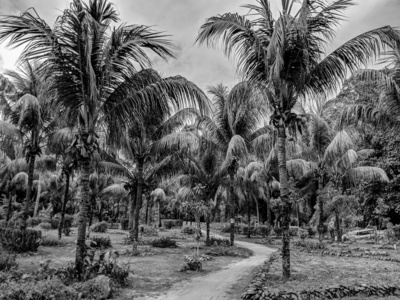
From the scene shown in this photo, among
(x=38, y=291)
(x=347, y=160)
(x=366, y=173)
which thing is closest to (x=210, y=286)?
(x=38, y=291)

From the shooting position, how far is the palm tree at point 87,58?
7.12 meters

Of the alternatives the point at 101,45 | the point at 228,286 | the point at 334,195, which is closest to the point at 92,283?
the point at 228,286

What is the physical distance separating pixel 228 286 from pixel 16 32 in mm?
7675

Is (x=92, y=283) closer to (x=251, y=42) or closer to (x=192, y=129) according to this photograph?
(x=251, y=42)

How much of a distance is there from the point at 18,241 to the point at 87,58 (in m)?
7.44

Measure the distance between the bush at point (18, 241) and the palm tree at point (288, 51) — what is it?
8.90m

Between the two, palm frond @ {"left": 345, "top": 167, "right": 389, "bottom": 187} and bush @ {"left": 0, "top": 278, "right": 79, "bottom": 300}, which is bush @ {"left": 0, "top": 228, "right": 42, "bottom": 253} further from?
palm frond @ {"left": 345, "top": 167, "right": 389, "bottom": 187}

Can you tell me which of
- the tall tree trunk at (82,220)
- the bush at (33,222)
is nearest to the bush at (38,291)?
the tall tree trunk at (82,220)

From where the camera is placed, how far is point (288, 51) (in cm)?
826

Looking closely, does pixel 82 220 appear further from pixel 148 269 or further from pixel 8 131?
pixel 8 131

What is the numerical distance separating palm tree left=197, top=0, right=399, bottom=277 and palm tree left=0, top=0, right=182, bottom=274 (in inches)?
79.8

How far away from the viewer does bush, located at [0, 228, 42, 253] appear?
10.7m

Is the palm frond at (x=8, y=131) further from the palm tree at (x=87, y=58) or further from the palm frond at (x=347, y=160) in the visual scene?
the palm frond at (x=347, y=160)

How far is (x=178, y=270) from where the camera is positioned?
9.41 meters
